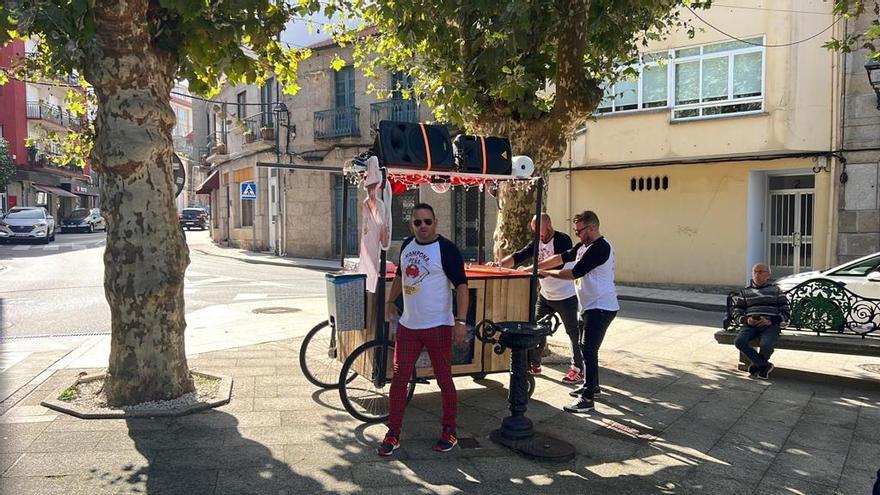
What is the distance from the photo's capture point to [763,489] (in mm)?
4043

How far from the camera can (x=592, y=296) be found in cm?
566

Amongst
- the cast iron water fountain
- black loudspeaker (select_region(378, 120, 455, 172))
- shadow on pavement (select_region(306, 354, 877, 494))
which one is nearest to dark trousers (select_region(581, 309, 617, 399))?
shadow on pavement (select_region(306, 354, 877, 494))

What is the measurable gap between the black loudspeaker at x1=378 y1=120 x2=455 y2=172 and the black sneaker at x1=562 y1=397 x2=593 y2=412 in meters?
2.39

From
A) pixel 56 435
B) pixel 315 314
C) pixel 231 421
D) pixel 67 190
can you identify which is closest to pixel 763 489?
pixel 231 421

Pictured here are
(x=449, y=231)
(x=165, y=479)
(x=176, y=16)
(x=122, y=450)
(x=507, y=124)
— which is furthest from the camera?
(x=449, y=231)

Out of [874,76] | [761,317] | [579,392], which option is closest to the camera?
[579,392]

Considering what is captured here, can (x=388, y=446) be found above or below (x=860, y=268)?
below

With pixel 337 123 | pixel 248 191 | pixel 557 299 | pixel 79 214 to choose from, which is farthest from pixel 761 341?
pixel 79 214

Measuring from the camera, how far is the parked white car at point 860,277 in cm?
888

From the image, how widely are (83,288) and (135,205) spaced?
10.0 meters

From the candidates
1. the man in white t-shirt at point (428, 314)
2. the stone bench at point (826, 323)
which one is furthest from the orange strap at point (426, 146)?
the stone bench at point (826, 323)

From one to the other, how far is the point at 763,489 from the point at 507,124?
5.28 meters

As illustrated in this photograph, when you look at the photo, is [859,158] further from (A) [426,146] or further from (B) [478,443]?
(B) [478,443]

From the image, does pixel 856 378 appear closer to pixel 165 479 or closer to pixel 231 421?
pixel 231 421
